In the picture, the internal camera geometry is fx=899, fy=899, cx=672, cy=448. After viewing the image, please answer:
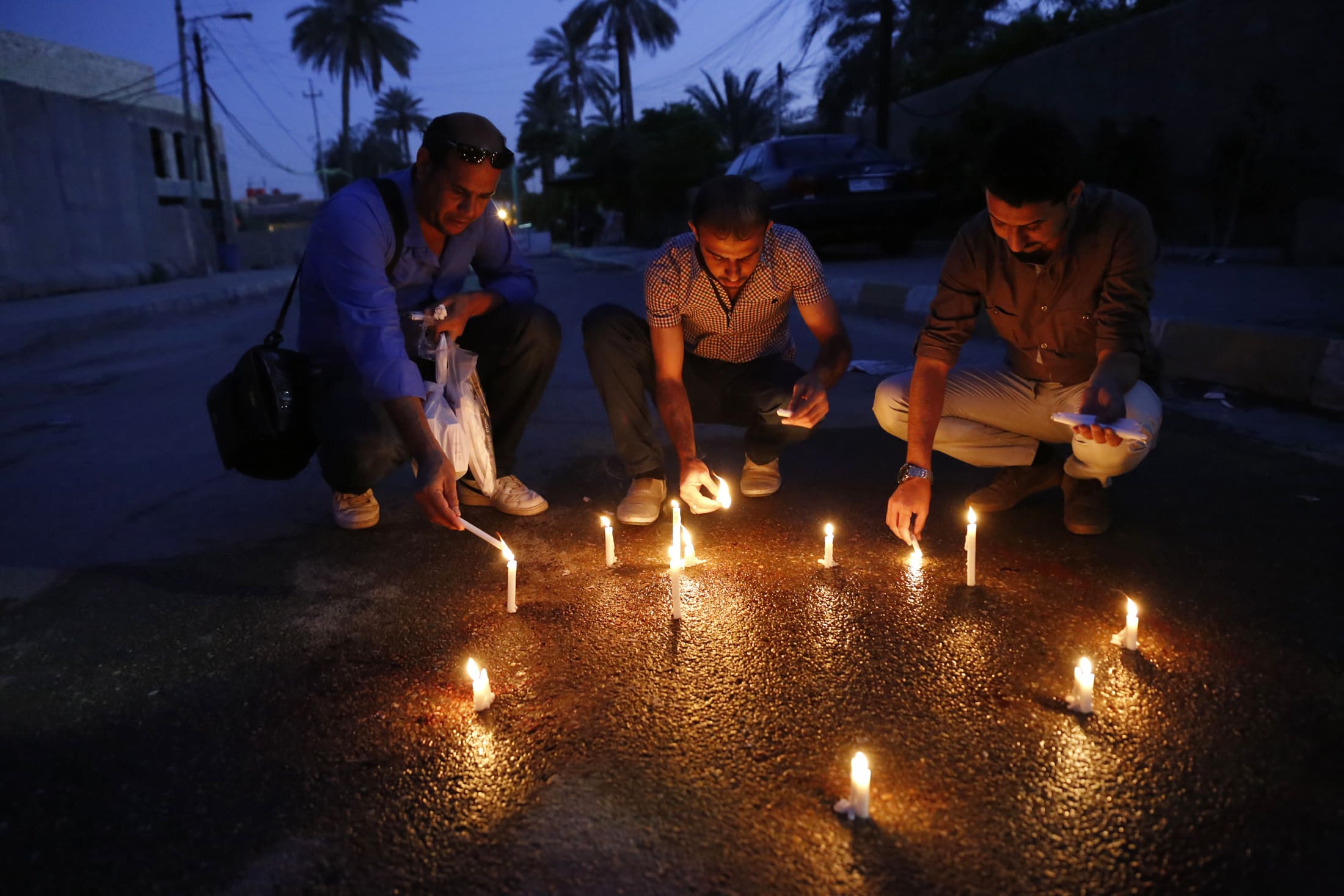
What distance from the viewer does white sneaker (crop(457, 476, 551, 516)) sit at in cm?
349

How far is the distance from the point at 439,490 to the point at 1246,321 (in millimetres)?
4936

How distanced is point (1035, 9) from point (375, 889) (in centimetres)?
2164

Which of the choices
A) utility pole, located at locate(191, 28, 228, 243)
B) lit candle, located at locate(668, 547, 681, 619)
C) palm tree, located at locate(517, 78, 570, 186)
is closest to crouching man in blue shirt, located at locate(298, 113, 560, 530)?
lit candle, located at locate(668, 547, 681, 619)

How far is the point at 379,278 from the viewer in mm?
2910

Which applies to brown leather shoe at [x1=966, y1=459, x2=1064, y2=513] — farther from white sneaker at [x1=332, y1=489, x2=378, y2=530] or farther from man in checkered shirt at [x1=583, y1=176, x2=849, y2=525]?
white sneaker at [x1=332, y1=489, x2=378, y2=530]

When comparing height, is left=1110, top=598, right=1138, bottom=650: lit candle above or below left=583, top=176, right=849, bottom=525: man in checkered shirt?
below

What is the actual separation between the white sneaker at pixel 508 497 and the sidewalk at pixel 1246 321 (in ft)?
12.5

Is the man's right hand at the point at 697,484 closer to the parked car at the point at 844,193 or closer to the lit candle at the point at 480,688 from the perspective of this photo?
the lit candle at the point at 480,688

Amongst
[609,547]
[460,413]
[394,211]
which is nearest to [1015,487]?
[609,547]

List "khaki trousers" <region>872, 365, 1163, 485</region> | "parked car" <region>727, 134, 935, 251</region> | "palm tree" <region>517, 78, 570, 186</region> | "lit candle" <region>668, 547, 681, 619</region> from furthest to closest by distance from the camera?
1. "palm tree" <region>517, 78, 570, 186</region>
2. "parked car" <region>727, 134, 935, 251</region>
3. "khaki trousers" <region>872, 365, 1163, 485</region>
4. "lit candle" <region>668, 547, 681, 619</region>

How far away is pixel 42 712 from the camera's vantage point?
2102 mm

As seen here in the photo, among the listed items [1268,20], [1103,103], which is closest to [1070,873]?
[1268,20]

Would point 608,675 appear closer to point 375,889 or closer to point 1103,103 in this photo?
point 375,889

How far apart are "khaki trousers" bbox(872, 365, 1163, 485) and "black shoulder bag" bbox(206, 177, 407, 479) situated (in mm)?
1905
